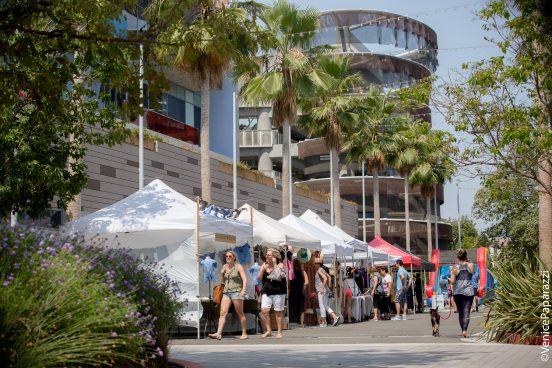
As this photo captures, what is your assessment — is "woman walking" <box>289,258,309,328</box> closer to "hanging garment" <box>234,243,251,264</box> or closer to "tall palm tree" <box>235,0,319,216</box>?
"hanging garment" <box>234,243,251,264</box>

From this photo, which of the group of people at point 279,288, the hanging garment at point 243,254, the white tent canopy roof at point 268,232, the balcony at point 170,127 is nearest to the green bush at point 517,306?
the group of people at point 279,288

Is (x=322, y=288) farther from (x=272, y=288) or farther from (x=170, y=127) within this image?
(x=170, y=127)

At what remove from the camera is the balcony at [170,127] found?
40.4 m

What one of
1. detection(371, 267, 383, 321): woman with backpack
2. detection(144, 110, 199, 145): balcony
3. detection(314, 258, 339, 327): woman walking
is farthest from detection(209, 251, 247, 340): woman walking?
detection(144, 110, 199, 145): balcony

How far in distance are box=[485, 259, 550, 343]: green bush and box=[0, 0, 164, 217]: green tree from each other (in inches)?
279

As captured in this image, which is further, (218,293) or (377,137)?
(377,137)

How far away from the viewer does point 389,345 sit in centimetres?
1692

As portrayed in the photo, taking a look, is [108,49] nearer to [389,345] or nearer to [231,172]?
[389,345]

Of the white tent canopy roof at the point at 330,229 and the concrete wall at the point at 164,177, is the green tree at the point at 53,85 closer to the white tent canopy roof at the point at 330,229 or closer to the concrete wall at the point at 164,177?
the concrete wall at the point at 164,177

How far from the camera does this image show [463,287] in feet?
58.8

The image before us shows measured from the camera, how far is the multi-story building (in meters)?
81.9

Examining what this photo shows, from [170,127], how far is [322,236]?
48.1ft

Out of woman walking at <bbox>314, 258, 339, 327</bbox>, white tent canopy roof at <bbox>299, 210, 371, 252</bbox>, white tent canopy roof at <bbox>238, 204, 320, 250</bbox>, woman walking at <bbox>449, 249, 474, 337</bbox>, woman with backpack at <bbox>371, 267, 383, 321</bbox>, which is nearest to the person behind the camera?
woman walking at <bbox>449, 249, 474, 337</bbox>

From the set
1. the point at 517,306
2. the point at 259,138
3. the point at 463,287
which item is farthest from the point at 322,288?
the point at 259,138
